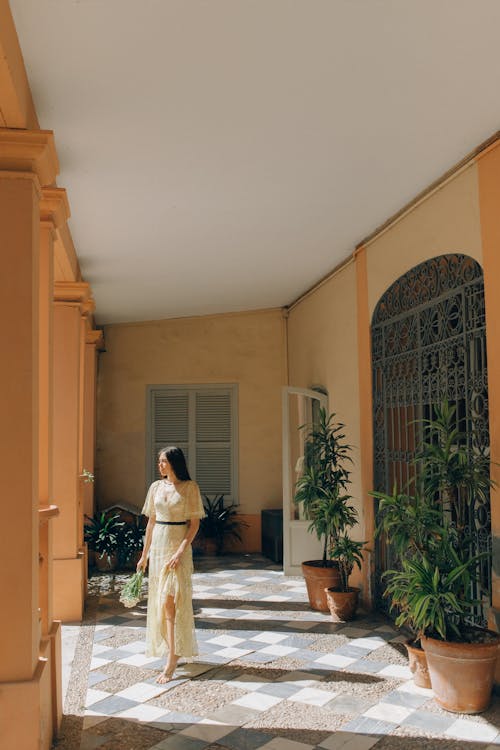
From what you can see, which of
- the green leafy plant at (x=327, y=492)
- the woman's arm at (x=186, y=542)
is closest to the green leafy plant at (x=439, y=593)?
the woman's arm at (x=186, y=542)

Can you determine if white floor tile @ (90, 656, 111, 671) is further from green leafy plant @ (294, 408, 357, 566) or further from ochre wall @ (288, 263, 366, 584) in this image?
ochre wall @ (288, 263, 366, 584)

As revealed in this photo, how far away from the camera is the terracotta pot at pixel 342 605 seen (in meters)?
5.75

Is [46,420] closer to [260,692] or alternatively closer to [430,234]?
[260,692]

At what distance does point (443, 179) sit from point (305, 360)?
4142 mm

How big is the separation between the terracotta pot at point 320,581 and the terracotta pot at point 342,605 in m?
0.25

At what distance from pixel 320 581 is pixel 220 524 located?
3.32 meters

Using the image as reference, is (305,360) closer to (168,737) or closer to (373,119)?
(373,119)

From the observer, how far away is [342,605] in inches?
226

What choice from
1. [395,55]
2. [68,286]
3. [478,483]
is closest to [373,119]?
[395,55]

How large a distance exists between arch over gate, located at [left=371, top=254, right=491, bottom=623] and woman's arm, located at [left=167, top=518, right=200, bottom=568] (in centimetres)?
149

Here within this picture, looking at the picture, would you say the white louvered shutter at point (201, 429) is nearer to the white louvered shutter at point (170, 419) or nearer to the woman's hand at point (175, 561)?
the white louvered shutter at point (170, 419)

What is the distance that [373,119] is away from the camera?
3.90m

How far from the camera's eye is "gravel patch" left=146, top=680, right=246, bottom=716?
153 inches

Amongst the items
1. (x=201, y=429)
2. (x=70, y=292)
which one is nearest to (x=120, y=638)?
(x=70, y=292)
